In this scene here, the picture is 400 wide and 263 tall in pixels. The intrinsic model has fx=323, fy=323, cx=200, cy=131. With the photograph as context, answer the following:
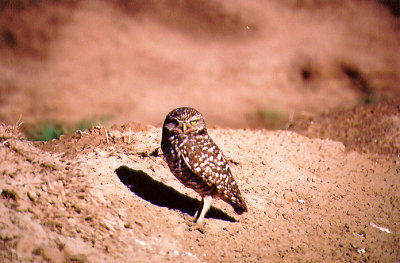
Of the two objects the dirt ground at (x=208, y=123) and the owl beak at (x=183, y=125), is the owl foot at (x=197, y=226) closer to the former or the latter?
the dirt ground at (x=208, y=123)

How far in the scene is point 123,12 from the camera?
1102 cm

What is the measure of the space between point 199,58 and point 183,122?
8218 mm

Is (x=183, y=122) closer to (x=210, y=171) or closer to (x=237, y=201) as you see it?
(x=210, y=171)

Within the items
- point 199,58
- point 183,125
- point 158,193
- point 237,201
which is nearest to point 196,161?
point 183,125

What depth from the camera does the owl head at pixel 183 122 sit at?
3922 millimetres

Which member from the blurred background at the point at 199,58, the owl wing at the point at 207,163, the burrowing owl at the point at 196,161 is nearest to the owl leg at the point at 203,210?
the burrowing owl at the point at 196,161

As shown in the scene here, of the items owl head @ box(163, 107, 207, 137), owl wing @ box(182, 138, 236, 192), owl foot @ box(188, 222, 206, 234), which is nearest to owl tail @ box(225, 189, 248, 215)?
owl wing @ box(182, 138, 236, 192)

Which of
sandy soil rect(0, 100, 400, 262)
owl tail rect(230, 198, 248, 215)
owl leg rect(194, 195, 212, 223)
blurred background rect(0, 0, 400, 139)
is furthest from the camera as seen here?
blurred background rect(0, 0, 400, 139)

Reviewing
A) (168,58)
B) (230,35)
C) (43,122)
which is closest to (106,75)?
(168,58)

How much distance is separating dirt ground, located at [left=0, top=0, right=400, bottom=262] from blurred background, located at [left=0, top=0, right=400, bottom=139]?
0.05 m

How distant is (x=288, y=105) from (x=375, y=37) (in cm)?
460

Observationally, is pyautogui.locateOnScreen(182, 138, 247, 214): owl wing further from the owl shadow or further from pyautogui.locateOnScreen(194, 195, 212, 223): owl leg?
the owl shadow

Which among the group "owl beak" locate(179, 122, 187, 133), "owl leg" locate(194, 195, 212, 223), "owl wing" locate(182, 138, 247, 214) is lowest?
"owl leg" locate(194, 195, 212, 223)

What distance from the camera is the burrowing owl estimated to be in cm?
386
